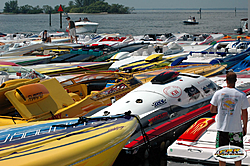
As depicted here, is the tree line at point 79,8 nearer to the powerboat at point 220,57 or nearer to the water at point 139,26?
the water at point 139,26

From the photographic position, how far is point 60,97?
21.9ft

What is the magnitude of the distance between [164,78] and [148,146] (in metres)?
2.13

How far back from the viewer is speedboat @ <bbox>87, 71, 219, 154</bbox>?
538cm

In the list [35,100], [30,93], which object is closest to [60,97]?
[35,100]

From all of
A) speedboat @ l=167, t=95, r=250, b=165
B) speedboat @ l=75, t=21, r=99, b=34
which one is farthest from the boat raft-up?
speedboat @ l=75, t=21, r=99, b=34

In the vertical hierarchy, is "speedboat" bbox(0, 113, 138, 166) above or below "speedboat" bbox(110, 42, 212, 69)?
below

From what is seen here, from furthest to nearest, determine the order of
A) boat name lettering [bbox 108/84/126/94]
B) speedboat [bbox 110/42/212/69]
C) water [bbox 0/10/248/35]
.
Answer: water [bbox 0/10/248/35], speedboat [bbox 110/42/212/69], boat name lettering [bbox 108/84/126/94]

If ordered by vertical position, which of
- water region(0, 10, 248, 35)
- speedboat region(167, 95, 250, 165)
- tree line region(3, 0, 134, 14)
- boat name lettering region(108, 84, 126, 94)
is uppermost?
tree line region(3, 0, 134, 14)

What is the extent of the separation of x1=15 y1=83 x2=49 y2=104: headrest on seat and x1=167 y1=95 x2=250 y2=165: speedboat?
2.66 meters

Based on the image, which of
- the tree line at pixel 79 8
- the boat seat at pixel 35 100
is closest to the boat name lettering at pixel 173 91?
the boat seat at pixel 35 100

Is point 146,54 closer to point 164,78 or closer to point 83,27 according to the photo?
point 164,78

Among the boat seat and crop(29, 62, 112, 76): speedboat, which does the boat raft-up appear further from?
→ crop(29, 62, 112, 76): speedboat

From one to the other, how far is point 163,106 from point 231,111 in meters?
2.42

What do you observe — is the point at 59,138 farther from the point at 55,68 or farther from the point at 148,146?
the point at 55,68
